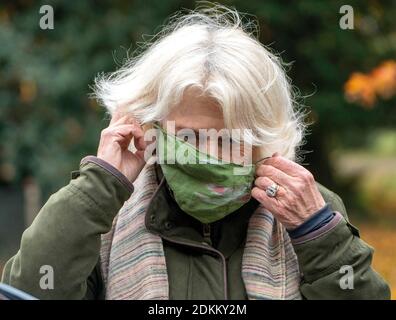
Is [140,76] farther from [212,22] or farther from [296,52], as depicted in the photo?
[296,52]

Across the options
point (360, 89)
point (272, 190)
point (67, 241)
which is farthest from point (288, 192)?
point (360, 89)

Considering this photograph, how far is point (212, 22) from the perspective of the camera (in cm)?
265

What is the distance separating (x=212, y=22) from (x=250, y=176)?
2.09 feet

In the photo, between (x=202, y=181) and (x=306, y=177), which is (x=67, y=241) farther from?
(x=306, y=177)

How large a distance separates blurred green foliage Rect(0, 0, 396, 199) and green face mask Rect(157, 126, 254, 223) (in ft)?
19.6

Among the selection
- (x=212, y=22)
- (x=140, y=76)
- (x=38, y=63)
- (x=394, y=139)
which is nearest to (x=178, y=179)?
(x=140, y=76)

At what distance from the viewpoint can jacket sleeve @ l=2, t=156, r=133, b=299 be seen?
6.84ft

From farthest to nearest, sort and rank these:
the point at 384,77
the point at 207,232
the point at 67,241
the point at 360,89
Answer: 1. the point at 384,77
2. the point at 360,89
3. the point at 207,232
4. the point at 67,241

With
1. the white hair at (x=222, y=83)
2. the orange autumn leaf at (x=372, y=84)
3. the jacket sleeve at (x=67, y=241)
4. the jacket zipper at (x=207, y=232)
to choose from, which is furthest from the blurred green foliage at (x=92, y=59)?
the jacket sleeve at (x=67, y=241)

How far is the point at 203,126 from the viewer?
2223 millimetres

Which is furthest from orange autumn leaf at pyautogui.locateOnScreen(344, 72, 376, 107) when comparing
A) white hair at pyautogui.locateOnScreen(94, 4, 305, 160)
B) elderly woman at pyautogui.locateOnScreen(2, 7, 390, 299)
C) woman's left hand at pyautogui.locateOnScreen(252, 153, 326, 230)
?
woman's left hand at pyautogui.locateOnScreen(252, 153, 326, 230)

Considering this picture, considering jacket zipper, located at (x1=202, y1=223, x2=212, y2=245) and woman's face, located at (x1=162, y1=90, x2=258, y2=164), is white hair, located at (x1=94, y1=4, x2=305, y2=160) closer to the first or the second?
woman's face, located at (x1=162, y1=90, x2=258, y2=164)

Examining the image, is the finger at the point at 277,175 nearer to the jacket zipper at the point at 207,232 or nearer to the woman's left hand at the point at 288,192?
the woman's left hand at the point at 288,192

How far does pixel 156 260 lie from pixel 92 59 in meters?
6.52
